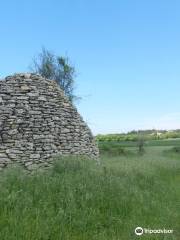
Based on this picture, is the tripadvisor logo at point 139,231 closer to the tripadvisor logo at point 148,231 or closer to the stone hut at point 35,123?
the tripadvisor logo at point 148,231

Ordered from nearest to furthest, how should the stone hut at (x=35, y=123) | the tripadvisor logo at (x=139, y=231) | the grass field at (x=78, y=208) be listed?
the grass field at (x=78, y=208) < the tripadvisor logo at (x=139, y=231) < the stone hut at (x=35, y=123)

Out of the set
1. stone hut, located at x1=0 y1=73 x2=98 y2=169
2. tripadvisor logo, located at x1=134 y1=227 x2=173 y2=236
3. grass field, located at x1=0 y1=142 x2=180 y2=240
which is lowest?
tripadvisor logo, located at x1=134 y1=227 x2=173 y2=236

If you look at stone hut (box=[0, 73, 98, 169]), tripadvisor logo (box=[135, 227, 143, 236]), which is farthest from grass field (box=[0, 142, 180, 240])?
stone hut (box=[0, 73, 98, 169])

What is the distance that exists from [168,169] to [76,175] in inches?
346

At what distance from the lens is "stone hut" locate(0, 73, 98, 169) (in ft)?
39.3

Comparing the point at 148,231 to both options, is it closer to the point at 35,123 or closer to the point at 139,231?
the point at 139,231

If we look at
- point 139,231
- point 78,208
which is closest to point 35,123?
point 78,208

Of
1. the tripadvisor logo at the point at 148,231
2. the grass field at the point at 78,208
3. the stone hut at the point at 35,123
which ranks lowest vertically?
the tripadvisor logo at the point at 148,231

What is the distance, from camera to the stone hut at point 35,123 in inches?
472

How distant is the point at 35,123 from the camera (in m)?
12.5

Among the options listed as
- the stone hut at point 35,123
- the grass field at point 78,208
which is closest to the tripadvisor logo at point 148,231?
the grass field at point 78,208

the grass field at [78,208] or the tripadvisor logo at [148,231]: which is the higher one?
the grass field at [78,208]

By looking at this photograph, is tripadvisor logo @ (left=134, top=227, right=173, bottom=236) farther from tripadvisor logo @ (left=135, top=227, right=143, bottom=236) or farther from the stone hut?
the stone hut

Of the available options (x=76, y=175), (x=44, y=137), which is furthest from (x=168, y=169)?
(x=76, y=175)
